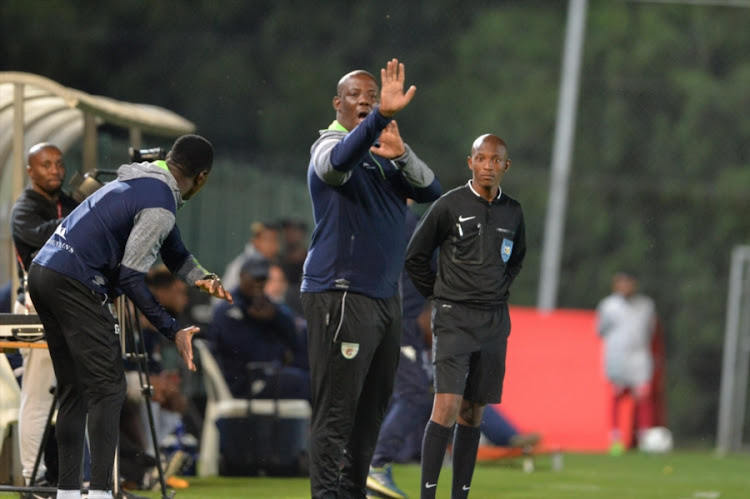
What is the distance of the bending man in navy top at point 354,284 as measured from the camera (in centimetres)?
746

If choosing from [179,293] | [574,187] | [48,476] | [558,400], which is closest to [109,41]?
[574,187]

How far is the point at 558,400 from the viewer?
17906 mm

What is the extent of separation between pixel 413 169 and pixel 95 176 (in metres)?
2.66

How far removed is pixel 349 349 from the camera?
7473 millimetres

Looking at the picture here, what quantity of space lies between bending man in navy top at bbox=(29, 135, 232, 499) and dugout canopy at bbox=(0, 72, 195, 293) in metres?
2.94

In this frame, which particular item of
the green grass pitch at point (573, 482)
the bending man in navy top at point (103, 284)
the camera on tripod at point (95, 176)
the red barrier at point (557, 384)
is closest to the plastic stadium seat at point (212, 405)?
the green grass pitch at point (573, 482)

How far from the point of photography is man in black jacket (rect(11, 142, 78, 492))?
895 cm

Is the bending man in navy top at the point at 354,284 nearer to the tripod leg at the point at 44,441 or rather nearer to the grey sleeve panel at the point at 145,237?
the grey sleeve panel at the point at 145,237

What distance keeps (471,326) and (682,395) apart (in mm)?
15505

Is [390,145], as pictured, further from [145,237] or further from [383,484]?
[383,484]

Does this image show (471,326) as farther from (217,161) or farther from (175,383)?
(217,161)

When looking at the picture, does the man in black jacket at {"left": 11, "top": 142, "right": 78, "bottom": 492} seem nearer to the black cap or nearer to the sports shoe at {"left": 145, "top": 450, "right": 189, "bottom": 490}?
the sports shoe at {"left": 145, "top": 450, "right": 189, "bottom": 490}

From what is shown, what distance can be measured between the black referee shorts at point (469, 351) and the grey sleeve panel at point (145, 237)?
178 cm

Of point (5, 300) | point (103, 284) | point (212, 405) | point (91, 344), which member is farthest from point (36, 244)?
point (212, 405)
